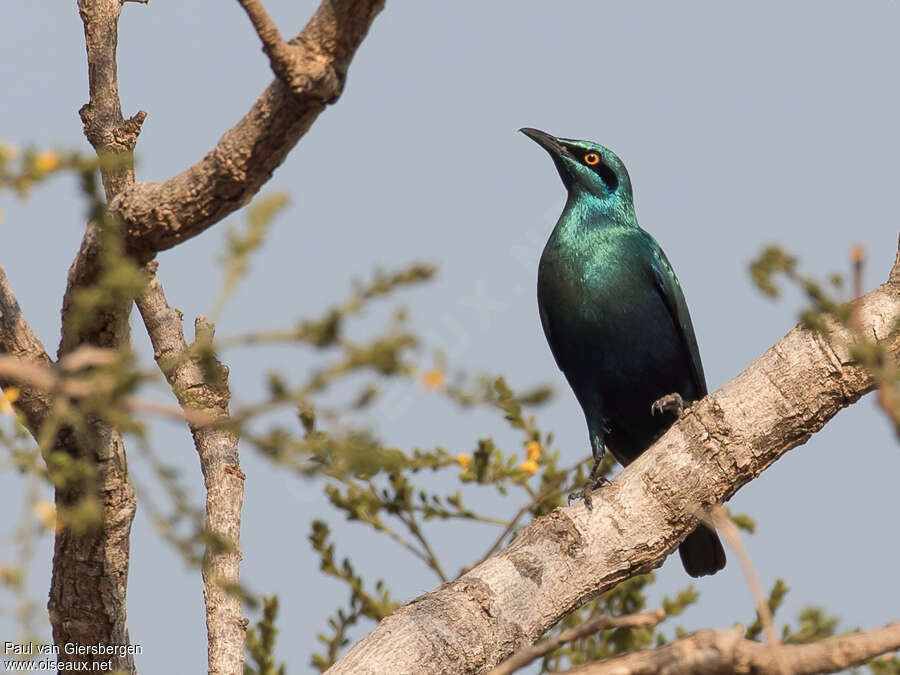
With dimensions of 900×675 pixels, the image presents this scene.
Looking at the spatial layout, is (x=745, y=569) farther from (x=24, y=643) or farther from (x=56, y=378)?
(x=24, y=643)

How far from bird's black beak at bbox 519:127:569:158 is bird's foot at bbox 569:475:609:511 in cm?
238

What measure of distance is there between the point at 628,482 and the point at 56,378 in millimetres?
2664

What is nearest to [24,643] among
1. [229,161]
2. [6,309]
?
[229,161]

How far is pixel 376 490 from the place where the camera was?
16.5ft

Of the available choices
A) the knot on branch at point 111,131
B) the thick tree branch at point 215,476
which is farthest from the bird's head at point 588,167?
the knot on branch at point 111,131

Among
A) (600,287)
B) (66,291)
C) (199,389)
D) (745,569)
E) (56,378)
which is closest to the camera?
(56,378)

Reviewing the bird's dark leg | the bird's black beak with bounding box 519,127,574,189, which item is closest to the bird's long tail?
the bird's dark leg

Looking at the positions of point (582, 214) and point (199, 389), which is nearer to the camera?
point (199, 389)

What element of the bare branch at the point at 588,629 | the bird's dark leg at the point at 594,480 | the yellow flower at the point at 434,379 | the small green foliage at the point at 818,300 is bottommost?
the bare branch at the point at 588,629

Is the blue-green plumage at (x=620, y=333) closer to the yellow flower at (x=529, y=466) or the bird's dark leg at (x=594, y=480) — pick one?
the bird's dark leg at (x=594, y=480)

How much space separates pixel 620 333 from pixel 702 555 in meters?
1.27

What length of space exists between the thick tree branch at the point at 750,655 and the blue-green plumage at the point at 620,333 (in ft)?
12.0

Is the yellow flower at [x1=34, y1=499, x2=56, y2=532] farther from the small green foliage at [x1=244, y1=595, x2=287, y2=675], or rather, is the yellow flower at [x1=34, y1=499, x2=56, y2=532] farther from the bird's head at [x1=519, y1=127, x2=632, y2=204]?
the bird's head at [x1=519, y1=127, x2=632, y2=204]

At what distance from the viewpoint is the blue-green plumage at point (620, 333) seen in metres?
6.21
